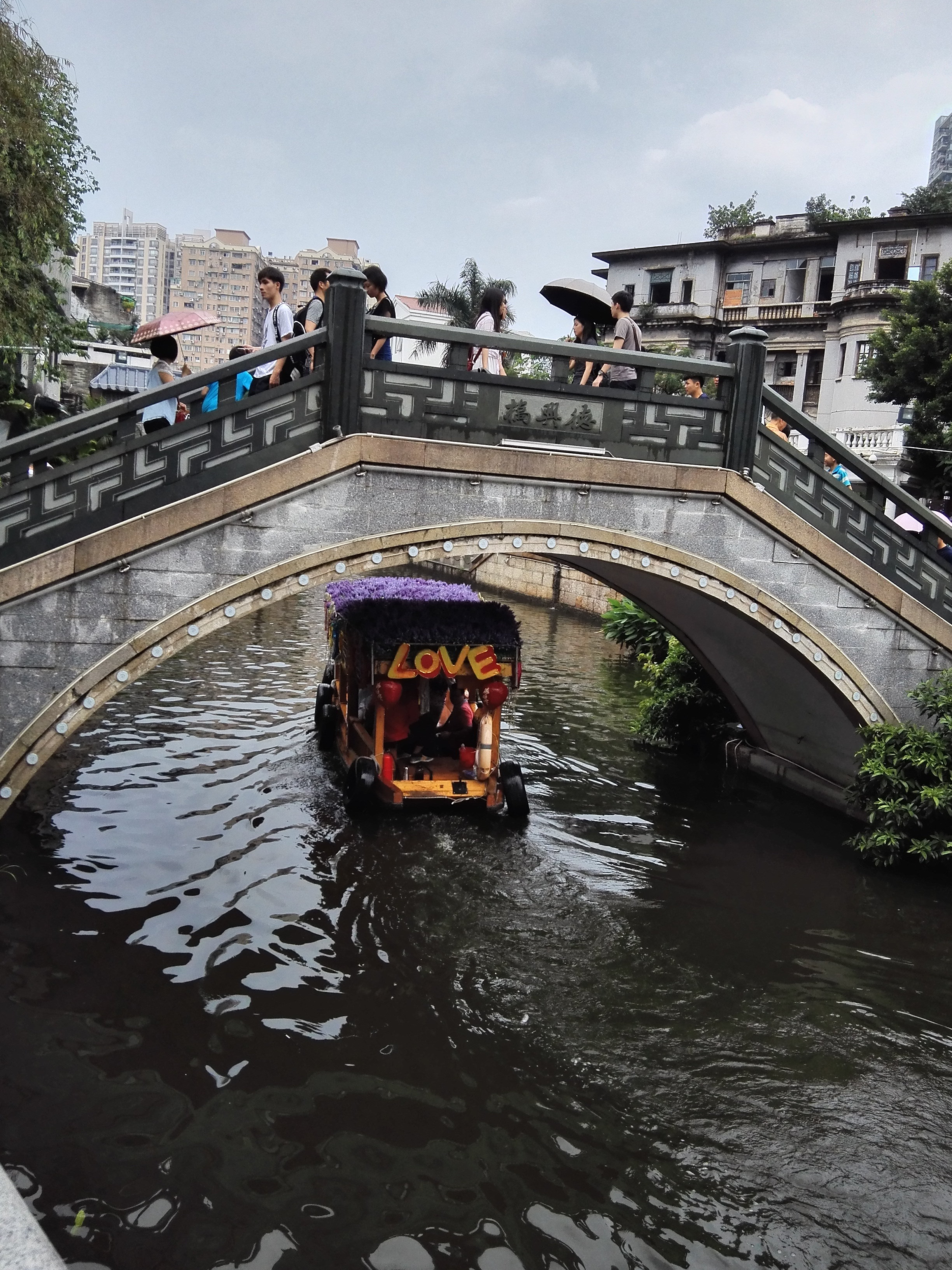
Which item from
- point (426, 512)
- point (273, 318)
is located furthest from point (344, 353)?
point (426, 512)

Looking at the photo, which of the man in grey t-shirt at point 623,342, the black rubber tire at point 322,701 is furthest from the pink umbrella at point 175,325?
the black rubber tire at point 322,701

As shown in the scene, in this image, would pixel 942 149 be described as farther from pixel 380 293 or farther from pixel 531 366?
pixel 380 293

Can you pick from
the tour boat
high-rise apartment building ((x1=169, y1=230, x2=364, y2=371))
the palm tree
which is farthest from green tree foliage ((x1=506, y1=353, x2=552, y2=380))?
high-rise apartment building ((x1=169, y1=230, x2=364, y2=371))

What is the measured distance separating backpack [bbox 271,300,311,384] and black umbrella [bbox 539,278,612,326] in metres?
2.29

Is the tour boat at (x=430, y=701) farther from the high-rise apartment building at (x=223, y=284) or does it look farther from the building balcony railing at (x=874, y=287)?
the high-rise apartment building at (x=223, y=284)

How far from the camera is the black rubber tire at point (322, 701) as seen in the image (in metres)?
13.1

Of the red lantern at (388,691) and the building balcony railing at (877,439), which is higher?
the building balcony railing at (877,439)

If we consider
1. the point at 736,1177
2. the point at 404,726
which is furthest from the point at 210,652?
the point at 736,1177

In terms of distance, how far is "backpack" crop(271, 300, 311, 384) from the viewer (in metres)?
7.93

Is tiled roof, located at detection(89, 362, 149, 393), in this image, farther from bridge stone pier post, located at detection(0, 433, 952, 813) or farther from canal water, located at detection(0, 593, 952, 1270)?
bridge stone pier post, located at detection(0, 433, 952, 813)

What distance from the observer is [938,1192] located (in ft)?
17.3

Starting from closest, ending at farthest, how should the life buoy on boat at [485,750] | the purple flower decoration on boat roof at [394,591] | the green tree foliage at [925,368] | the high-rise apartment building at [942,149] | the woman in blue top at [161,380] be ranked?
the woman in blue top at [161,380] < the life buoy on boat at [485,750] < the purple flower decoration on boat roof at [394,591] < the green tree foliage at [925,368] < the high-rise apartment building at [942,149]

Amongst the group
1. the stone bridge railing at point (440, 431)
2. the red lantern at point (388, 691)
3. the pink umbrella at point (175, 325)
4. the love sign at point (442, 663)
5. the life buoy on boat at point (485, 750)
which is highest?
the pink umbrella at point (175, 325)

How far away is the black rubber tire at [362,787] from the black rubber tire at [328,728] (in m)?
2.63
